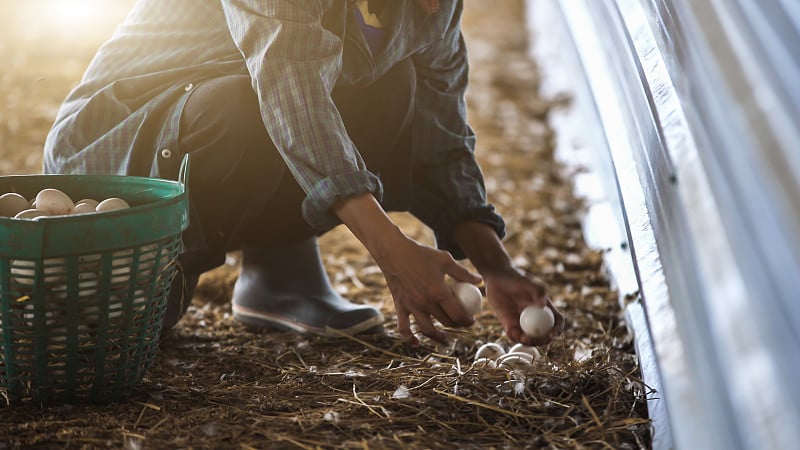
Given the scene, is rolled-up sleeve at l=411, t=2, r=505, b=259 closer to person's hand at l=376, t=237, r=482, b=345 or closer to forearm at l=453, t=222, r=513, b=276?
forearm at l=453, t=222, r=513, b=276

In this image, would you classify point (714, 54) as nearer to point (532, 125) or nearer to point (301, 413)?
point (301, 413)

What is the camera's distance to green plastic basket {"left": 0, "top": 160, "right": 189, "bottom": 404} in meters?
1.38

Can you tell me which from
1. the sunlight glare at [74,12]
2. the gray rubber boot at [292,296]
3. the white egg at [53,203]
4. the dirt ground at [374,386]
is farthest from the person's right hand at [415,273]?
the sunlight glare at [74,12]

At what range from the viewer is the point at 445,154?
1.96 m

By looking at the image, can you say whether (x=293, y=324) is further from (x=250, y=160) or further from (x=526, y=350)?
(x=526, y=350)

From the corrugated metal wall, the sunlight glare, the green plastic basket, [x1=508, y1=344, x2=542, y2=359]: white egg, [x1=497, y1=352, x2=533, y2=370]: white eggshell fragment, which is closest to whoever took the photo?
the corrugated metal wall

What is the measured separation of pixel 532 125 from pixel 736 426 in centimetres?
373

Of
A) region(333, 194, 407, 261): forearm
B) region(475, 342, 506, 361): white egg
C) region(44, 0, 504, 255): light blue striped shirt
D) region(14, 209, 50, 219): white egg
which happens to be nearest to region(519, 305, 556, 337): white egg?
region(475, 342, 506, 361): white egg

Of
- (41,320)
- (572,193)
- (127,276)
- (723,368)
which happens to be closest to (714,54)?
(723,368)

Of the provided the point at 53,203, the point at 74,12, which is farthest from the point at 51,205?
the point at 74,12

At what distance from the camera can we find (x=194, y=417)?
1.48m

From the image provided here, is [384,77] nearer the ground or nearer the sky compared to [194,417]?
nearer the sky

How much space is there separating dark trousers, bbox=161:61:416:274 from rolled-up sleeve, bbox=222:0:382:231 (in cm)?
26

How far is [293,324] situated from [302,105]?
0.74m
